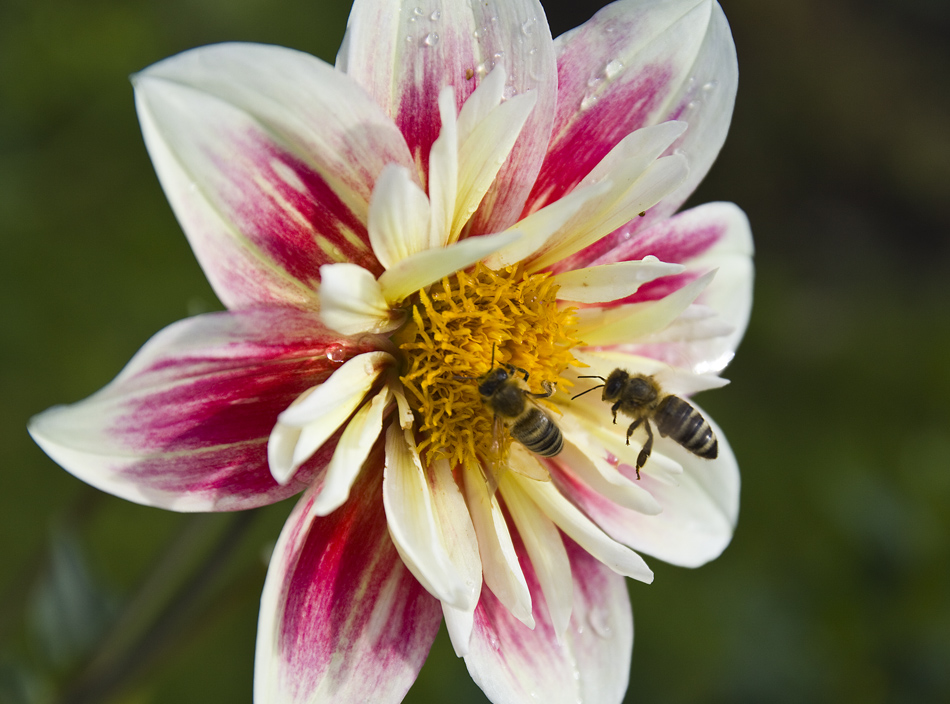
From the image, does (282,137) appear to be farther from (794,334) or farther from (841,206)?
(841,206)

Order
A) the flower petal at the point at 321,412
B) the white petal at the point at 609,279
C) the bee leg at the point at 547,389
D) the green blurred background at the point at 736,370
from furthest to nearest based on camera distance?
the green blurred background at the point at 736,370
the bee leg at the point at 547,389
the white petal at the point at 609,279
the flower petal at the point at 321,412

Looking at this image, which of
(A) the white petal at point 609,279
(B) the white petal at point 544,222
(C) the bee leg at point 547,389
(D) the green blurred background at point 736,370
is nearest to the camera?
(B) the white petal at point 544,222

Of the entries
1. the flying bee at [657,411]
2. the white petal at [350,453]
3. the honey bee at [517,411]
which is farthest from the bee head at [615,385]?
the white petal at [350,453]

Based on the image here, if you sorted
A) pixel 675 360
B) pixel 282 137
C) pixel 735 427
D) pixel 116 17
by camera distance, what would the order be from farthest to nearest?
pixel 735 427 < pixel 116 17 < pixel 675 360 < pixel 282 137

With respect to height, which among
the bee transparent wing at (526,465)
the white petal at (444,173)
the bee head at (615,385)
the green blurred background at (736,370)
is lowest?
the green blurred background at (736,370)

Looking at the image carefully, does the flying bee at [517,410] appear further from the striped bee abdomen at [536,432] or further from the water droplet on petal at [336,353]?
the water droplet on petal at [336,353]

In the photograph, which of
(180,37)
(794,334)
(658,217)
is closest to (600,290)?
(658,217)

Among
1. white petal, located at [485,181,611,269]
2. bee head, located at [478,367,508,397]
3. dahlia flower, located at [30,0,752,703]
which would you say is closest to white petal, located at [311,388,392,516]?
dahlia flower, located at [30,0,752,703]
